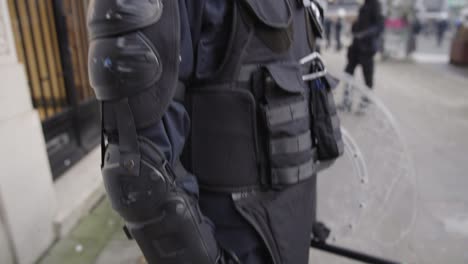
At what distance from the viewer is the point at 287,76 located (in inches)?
41.7

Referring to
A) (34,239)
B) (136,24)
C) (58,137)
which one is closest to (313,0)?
(136,24)

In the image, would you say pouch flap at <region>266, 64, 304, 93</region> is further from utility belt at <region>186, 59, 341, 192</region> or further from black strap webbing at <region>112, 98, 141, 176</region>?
black strap webbing at <region>112, 98, 141, 176</region>

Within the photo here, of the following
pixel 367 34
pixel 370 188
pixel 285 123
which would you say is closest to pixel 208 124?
pixel 285 123

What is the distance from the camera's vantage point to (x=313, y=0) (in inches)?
50.9

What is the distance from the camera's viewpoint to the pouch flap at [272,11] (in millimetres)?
962

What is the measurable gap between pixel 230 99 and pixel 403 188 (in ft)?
8.50

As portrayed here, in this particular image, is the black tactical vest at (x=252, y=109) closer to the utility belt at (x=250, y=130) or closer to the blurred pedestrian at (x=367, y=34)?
the utility belt at (x=250, y=130)

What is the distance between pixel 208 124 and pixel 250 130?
123 mm

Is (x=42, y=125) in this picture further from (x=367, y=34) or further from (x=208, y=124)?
(x=367, y=34)

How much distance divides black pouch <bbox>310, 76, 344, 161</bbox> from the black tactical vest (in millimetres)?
159

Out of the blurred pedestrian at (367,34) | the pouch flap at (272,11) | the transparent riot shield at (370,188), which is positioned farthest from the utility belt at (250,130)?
the blurred pedestrian at (367,34)

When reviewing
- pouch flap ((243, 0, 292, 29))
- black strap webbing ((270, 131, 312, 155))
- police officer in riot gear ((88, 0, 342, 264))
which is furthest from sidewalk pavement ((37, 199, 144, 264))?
pouch flap ((243, 0, 292, 29))

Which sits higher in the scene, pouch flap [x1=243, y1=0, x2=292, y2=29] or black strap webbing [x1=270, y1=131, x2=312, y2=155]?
pouch flap [x1=243, y1=0, x2=292, y2=29]

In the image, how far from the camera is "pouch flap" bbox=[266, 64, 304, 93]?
102 cm
